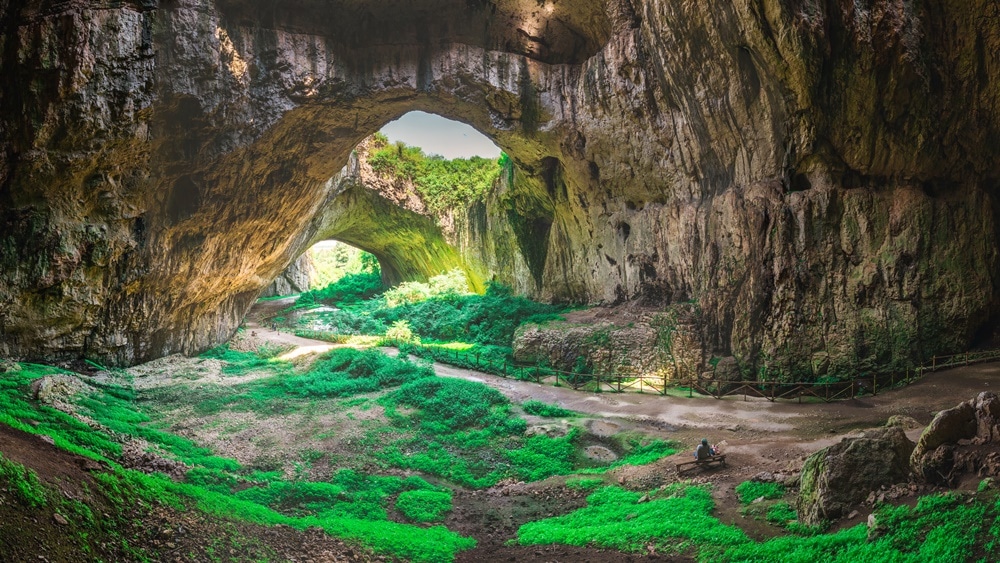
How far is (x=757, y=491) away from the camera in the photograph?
11.1 m

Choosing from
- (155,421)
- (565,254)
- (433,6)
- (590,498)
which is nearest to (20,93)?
(155,421)

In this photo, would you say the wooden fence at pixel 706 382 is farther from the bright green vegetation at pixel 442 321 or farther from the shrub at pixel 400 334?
the shrub at pixel 400 334

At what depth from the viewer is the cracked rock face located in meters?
15.1

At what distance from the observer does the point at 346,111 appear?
21.4 metres

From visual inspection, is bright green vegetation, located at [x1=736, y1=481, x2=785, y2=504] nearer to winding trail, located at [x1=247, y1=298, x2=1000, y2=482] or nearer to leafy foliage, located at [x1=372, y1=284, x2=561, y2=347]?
winding trail, located at [x1=247, y1=298, x2=1000, y2=482]

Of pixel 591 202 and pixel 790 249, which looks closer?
pixel 790 249

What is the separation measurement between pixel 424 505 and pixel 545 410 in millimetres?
6204

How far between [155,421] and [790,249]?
56.3 feet

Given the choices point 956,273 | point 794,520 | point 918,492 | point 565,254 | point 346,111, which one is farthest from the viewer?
point 565,254

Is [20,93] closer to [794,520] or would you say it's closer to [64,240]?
[64,240]

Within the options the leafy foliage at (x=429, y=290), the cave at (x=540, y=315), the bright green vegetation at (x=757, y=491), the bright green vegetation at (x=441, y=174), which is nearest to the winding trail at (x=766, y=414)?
the cave at (x=540, y=315)

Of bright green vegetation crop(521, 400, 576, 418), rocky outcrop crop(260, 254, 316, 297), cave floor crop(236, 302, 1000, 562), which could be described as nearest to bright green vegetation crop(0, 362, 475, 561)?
cave floor crop(236, 302, 1000, 562)

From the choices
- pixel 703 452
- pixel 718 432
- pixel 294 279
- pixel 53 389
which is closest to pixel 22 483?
pixel 53 389

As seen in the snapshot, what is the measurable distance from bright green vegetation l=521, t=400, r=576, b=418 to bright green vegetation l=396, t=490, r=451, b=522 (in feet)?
17.1
